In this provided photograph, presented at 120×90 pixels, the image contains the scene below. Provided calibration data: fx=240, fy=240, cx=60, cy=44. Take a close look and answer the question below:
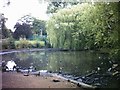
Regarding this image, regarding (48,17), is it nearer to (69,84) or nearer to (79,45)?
(79,45)

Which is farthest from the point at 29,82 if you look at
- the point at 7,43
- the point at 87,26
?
the point at 87,26

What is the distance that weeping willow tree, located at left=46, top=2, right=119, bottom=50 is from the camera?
2.55 m

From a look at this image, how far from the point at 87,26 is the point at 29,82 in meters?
0.85

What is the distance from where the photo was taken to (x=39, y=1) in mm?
2531

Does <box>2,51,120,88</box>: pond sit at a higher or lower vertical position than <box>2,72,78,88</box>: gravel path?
higher

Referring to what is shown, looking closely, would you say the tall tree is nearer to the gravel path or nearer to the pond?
the pond

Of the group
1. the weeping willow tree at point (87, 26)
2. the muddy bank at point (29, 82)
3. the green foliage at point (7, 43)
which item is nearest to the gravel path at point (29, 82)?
the muddy bank at point (29, 82)

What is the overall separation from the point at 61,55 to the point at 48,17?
43 cm

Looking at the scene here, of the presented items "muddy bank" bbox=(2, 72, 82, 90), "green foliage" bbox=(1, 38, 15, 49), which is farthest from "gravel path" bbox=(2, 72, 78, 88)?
"green foliage" bbox=(1, 38, 15, 49)

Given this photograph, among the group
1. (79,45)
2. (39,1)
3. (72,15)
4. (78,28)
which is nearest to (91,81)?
(79,45)

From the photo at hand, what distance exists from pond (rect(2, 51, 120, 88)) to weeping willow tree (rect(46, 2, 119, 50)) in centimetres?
11

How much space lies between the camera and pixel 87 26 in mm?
2564

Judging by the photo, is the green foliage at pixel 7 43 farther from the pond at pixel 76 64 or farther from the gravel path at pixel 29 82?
the gravel path at pixel 29 82

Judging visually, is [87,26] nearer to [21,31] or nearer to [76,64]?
[76,64]
